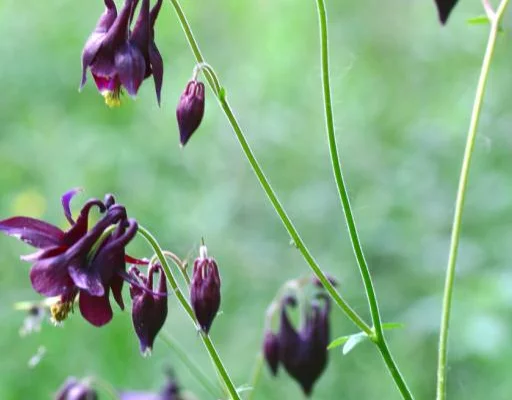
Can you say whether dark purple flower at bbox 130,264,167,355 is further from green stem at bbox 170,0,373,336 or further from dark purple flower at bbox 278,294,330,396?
dark purple flower at bbox 278,294,330,396

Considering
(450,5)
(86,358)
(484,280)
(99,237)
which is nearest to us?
(99,237)

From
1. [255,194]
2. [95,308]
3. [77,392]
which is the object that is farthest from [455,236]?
[255,194]

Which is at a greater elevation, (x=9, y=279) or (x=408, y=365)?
(x=9, y=279)

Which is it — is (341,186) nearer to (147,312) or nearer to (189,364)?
(147,312)

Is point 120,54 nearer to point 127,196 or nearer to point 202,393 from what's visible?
point 127,196

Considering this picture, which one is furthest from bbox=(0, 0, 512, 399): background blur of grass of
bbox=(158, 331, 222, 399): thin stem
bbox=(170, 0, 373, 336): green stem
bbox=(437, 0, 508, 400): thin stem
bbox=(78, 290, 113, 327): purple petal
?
bbox=(78, 290, 113, 327): purple petal

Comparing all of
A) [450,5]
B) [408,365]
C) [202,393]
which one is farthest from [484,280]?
[450,5]

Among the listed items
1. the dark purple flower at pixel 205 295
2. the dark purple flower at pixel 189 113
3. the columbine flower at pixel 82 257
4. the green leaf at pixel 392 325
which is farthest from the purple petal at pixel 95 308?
the green leaf at pixel 392 325
